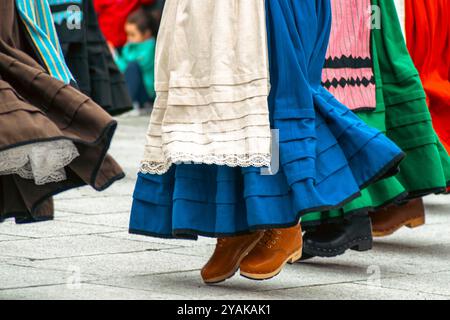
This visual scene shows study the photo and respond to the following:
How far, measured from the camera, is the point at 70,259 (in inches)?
217

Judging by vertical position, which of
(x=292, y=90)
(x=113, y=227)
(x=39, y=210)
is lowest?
(x=113, y=227)

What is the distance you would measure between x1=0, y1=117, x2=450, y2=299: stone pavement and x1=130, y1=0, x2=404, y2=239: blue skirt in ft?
0.89

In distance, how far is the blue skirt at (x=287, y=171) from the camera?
463 centimetres

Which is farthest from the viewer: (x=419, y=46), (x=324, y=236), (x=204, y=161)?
(x=419, y=46)

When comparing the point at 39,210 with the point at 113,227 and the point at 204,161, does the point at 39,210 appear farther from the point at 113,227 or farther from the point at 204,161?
the point at 113,227

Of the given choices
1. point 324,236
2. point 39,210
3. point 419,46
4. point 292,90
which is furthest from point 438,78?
point 39,210

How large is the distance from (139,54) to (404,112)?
811 cm

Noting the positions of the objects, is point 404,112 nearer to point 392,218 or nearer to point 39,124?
point 392,218

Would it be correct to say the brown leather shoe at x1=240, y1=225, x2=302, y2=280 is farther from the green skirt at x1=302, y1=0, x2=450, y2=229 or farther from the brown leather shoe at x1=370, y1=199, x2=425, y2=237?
the brown leather shoe at x1=370, y1=199, x2=425, y2=237

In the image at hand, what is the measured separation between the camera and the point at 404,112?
5.76 m

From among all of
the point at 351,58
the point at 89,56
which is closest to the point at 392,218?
the point at 351,58

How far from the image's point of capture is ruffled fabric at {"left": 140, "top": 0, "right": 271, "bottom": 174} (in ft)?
15.3

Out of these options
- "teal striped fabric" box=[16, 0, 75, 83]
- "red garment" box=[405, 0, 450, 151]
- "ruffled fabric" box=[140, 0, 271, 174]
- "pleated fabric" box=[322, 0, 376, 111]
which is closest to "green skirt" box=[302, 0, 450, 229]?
"pleated fabric" box=[322, 0, 376, 111]
